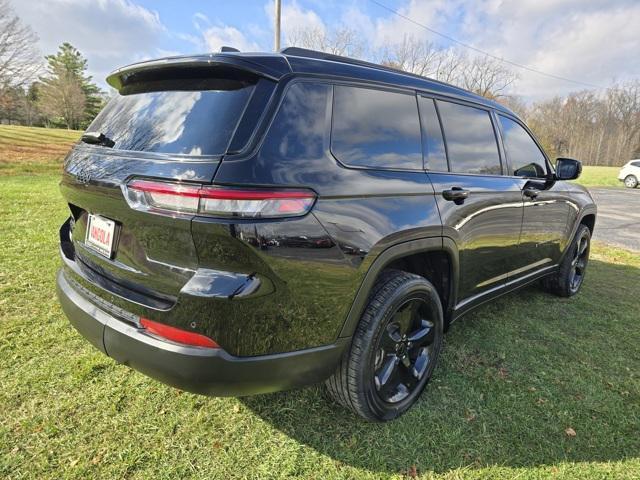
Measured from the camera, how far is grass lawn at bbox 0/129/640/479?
1.91 meters

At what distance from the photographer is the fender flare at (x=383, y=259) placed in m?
1.87

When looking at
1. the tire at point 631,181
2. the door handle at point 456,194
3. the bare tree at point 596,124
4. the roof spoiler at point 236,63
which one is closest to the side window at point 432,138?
the door handle at point 456,194

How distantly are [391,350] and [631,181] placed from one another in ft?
89.7

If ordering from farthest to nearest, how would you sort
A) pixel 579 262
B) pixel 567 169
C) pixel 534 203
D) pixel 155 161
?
pixel 579 262
pixel 567 169
pixel 534 203
pixel 155 161

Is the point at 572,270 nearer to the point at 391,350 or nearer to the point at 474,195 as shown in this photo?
the point at 474,195

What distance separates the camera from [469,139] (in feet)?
9.01

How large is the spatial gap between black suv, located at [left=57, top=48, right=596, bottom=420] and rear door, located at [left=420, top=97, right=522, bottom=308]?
3 cm

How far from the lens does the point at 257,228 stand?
4.98 feet

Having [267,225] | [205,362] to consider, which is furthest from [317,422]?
[267,225]

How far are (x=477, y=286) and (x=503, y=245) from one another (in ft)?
1.32

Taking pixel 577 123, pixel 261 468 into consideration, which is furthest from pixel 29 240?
pixel 577 123

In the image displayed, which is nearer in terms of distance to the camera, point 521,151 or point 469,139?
point 469,139

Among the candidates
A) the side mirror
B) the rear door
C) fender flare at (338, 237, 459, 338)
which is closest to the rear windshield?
fender flare at (338, 237, 459, 338)

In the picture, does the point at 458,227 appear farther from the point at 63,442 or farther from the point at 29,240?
the point at 29,240
